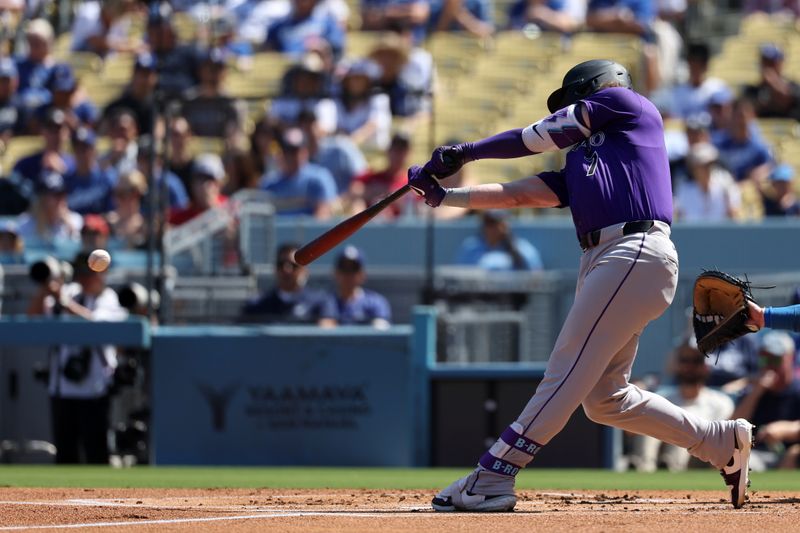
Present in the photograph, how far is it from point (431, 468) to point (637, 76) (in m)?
5.67

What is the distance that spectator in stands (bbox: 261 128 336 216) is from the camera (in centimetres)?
1370

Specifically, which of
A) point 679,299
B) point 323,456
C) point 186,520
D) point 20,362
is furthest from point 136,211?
point 186,520

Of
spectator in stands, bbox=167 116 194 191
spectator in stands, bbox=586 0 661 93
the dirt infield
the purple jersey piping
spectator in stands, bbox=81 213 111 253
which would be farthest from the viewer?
spectator in stands, bbox=586 0 661 93

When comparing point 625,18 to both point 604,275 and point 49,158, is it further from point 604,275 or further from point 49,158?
point 604,275

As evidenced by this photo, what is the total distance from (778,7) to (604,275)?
12.8 metres

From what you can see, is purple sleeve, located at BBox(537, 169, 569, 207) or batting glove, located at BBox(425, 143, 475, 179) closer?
batting glove, located at BBox(425, 143, 475, 179)

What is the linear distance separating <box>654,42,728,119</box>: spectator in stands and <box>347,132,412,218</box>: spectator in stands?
11.0ft

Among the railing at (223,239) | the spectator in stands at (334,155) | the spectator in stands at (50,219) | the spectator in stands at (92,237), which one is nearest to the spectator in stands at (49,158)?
the spectator in stands at (50,219)

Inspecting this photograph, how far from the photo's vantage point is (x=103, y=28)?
18281 mm

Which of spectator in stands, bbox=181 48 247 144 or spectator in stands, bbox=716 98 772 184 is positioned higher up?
spectator in stands, bbox=181 48 247 144

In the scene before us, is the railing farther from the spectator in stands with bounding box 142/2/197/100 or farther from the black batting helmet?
the black batting helmet

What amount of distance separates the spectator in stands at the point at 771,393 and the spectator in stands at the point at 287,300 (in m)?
3.27

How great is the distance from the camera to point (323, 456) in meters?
11.5

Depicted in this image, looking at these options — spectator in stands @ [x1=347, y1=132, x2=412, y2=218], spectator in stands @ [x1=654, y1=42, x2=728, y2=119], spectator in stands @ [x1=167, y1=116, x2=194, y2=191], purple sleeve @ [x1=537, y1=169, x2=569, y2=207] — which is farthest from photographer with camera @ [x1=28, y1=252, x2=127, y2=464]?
spectator in stands @ [x1=654, y1=42, x2=728, y2=119]
